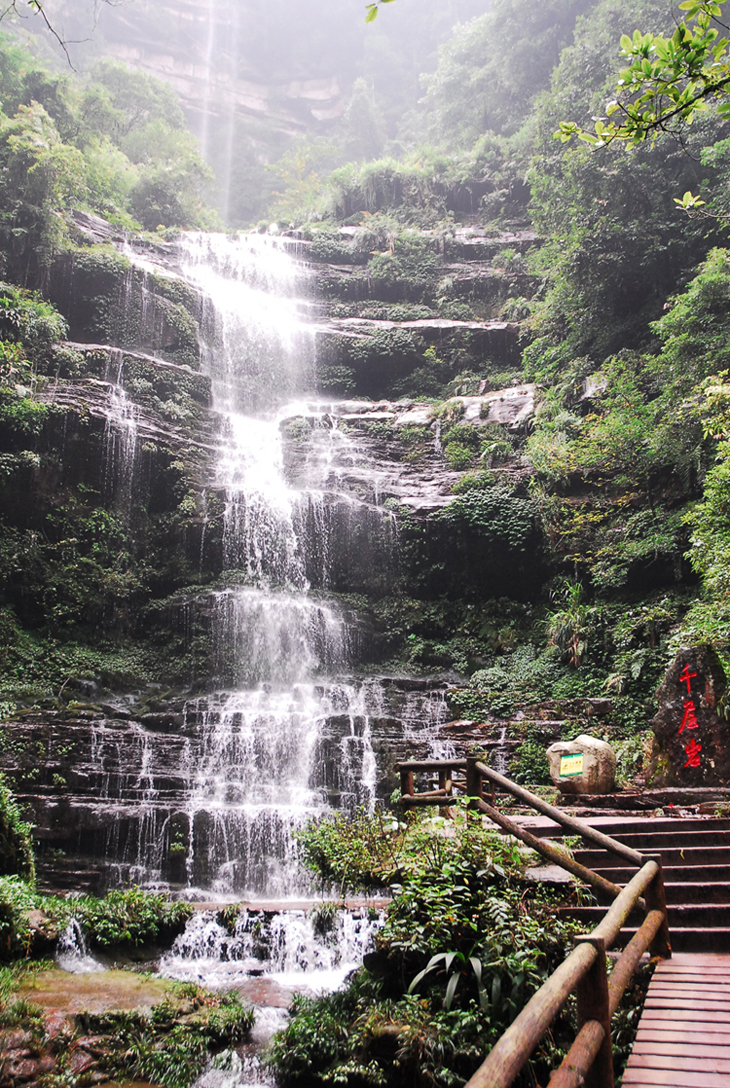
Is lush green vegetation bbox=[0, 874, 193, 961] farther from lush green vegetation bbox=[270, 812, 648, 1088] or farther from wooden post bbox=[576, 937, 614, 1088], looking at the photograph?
wooden post bbox=[576, 937, 614, 1088]

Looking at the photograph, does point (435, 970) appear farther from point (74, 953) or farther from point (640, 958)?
point (74, 953)

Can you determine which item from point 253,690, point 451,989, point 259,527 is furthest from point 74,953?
point 259,527

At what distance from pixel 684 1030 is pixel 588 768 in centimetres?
521

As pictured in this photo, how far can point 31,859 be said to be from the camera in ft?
24.3

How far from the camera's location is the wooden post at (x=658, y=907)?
354cm

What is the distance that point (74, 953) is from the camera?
6.36 meters

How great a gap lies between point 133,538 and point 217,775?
6485mm

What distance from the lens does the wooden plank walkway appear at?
2.48m

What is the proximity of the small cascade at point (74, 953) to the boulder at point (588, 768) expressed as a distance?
5.37 meters

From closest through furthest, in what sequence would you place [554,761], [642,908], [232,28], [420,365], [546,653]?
[642,908], [554,761], [546,653], [420,365], [232,28]

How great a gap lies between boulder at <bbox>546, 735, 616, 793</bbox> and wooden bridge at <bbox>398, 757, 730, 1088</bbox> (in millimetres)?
2151

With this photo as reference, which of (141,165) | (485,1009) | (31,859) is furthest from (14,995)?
(141,165)

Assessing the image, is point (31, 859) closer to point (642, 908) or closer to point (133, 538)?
point (642, 908)

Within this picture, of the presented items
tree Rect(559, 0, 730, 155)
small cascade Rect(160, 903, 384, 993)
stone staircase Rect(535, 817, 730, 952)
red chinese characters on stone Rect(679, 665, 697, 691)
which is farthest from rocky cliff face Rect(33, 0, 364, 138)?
stone staircase Rect(535, 817, 730, 952)
